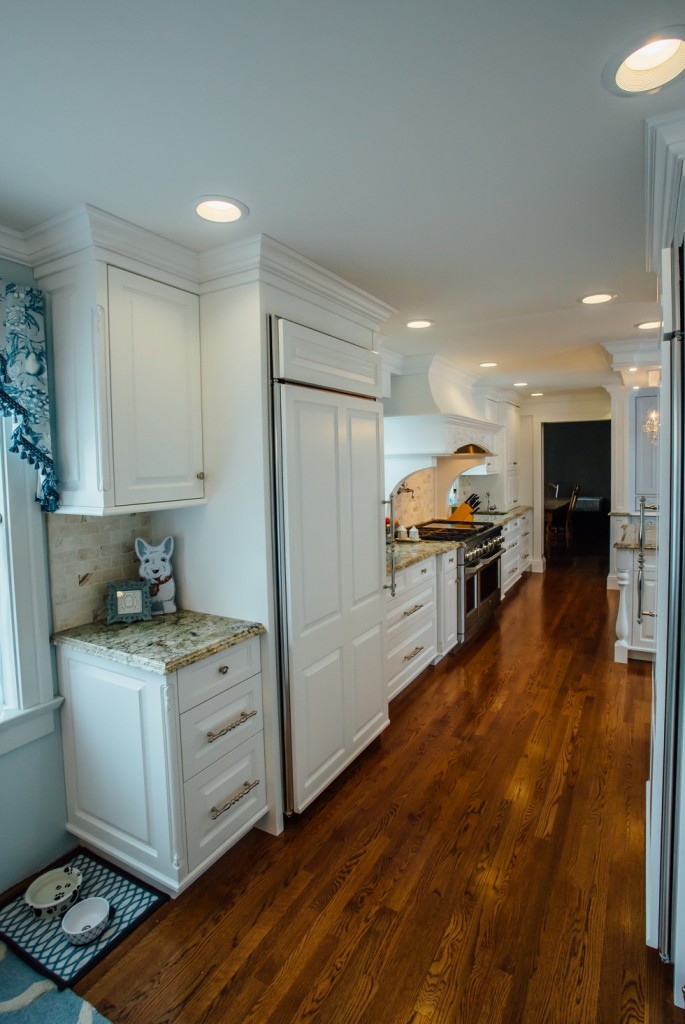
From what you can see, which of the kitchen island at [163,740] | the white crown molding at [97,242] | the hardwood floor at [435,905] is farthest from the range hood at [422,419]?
the kitchen island at [163,740]

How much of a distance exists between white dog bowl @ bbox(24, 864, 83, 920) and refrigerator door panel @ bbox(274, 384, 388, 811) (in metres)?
0.82

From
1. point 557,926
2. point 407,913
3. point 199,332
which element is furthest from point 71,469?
point 557,926

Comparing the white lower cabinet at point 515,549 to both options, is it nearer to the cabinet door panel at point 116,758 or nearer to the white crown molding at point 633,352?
the white crown molding at point 633,352

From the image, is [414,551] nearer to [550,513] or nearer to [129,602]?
[129,602]

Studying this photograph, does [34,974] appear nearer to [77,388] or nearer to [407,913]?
[407,913]

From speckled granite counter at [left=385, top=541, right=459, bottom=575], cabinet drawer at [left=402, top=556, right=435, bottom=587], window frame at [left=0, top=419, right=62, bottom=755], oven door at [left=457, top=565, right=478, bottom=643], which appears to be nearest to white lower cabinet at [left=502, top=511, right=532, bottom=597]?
oven door at [left=457, top=565, right=478, bottom=643]

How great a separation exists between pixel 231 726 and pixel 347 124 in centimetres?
196

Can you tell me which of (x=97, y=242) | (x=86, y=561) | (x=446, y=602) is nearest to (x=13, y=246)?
(x=97, y=242)

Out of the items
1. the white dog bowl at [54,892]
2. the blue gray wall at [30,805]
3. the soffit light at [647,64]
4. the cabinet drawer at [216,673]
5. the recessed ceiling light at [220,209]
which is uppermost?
the recessed ceiling light at [220,209]

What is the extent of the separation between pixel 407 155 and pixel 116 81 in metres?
0.75

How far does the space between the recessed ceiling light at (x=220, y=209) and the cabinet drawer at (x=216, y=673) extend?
152 centimetres

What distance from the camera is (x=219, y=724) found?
198 centimetres

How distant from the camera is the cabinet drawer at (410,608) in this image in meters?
3.30

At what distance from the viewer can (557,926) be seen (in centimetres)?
175
